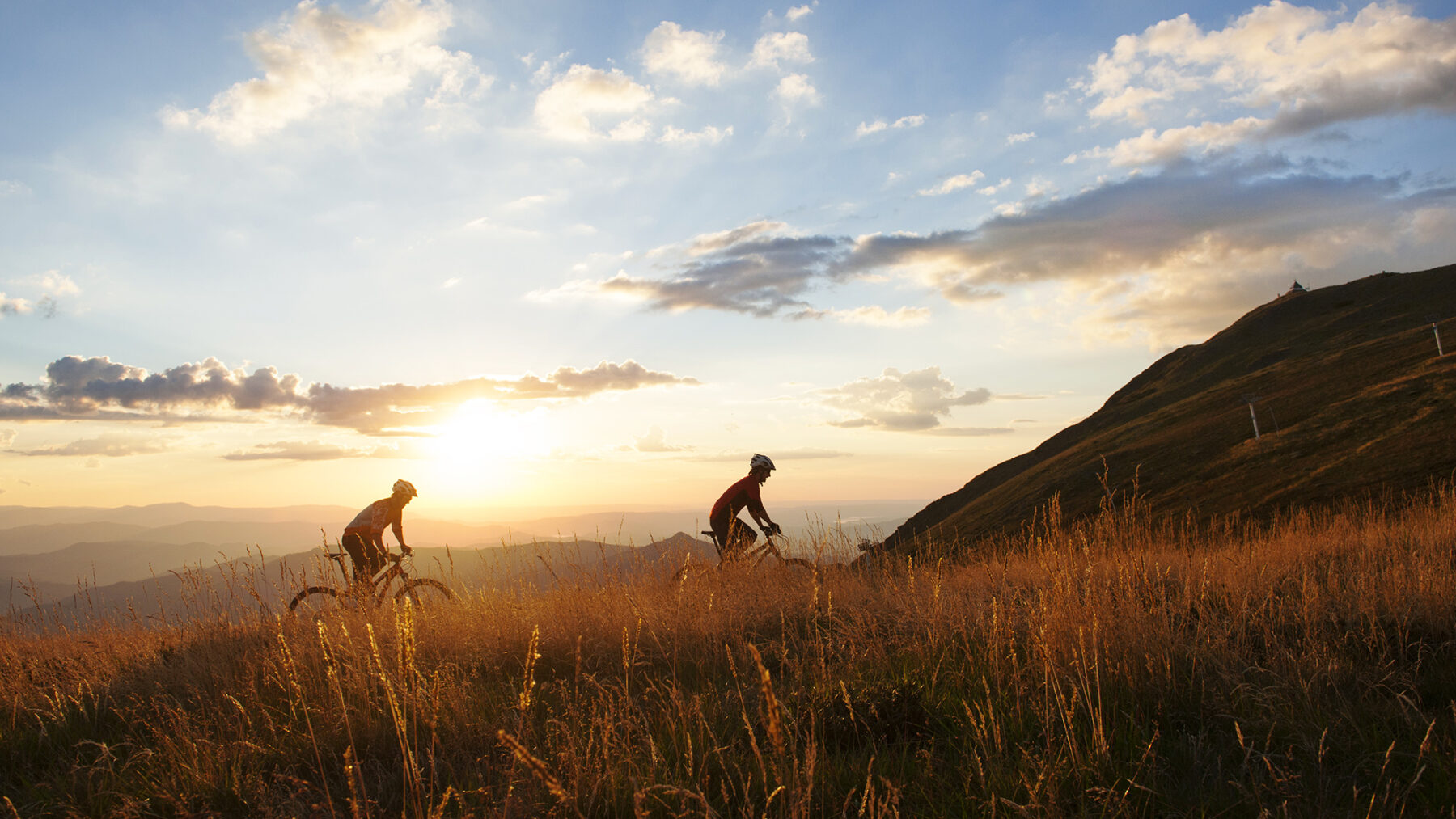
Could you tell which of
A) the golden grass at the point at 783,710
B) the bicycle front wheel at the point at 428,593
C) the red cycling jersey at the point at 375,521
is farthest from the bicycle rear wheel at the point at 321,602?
the red cycling jersey at the point at 375,521

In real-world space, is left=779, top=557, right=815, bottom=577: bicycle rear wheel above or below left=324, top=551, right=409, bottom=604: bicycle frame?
below

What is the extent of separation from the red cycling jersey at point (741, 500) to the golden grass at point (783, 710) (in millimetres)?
2637

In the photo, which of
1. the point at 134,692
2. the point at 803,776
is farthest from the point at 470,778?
the point at 134,692

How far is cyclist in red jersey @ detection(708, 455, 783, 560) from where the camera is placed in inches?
382

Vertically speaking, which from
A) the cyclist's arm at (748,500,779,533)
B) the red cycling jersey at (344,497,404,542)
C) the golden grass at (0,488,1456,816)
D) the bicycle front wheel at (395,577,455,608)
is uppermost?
the red cycling jersey at (344,497,404,542)

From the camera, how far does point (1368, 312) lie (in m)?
52.9

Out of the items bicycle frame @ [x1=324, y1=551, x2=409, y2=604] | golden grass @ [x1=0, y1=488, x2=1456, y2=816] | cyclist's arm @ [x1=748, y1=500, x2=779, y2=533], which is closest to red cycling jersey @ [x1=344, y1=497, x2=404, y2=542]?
bicycle frame @ [x1=324, y1=551, x2=409, y2=604]

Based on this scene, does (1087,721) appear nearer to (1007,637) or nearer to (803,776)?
(1007,637)

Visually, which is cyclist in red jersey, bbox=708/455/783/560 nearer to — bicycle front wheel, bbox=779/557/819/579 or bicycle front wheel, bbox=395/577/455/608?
bicycle front wheel, bbox=779/557/819/579

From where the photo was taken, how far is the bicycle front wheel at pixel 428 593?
757cm

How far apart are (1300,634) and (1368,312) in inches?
2545

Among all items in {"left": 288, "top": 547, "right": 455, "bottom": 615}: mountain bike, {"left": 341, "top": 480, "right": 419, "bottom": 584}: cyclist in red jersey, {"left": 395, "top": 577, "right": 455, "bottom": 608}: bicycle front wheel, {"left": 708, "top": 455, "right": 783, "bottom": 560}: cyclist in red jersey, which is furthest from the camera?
{"left": 708, "top": 455, "right": 783, "bottom": 560}: cyclist in red jersey

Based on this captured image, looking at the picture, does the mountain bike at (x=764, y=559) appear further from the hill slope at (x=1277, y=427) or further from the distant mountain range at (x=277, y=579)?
the hill slope at (x=1277, y=427)

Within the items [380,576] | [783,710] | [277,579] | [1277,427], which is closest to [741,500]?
[380,576]
